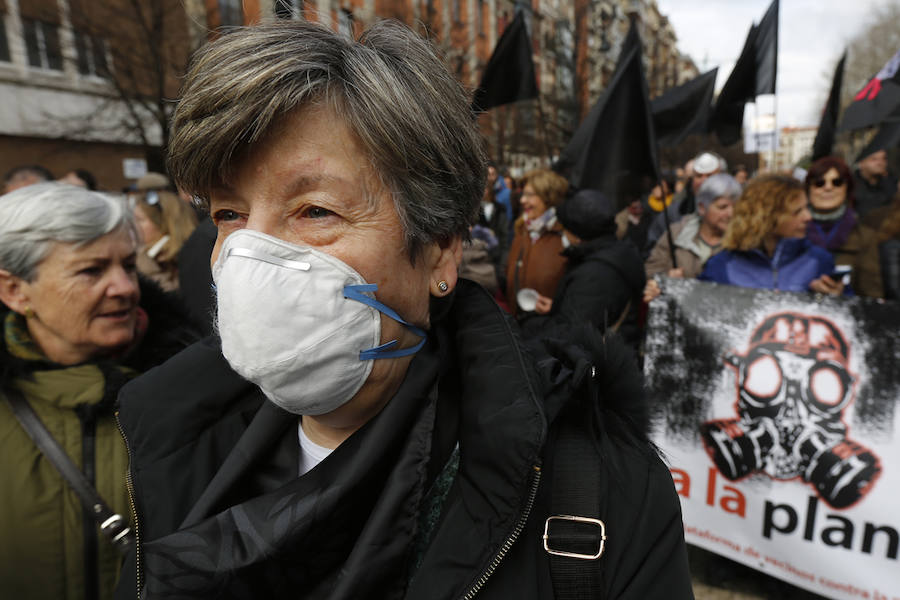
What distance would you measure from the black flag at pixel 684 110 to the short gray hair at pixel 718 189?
4.32 ft

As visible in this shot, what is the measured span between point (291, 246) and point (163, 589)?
2.36 ft

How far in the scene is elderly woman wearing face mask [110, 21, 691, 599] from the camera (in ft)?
3.59

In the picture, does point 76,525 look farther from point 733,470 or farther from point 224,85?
point 733,470

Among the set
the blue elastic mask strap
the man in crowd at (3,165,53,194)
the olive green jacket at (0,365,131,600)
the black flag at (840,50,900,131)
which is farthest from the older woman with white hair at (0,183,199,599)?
the man in crowd at (3,165,53,194)

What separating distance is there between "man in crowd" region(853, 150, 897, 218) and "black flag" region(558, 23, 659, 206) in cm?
416

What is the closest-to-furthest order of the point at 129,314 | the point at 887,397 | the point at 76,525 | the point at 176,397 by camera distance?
the point at 176,397, the point at 76,525, the point at 129,314, the point at 887,397

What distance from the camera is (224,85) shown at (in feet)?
3.63

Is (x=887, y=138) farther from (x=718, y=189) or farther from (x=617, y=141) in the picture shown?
(x=617, y=141)

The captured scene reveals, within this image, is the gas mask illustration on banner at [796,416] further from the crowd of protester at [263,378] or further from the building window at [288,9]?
the building window at [288,9]

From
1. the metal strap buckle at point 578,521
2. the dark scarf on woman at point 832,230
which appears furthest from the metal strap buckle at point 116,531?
the dark scarf on woman at point 832,230

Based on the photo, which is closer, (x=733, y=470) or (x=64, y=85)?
(x=733, y=470)

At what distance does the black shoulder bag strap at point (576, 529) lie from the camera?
106 cm

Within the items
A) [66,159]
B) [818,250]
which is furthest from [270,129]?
[66,159]

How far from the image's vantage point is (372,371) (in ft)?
3.95
